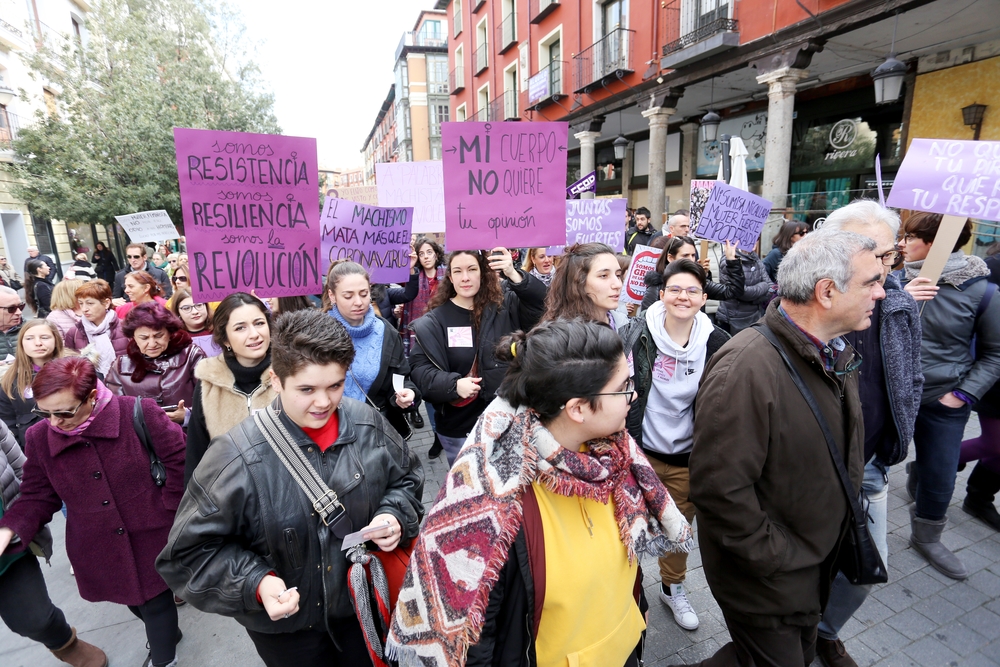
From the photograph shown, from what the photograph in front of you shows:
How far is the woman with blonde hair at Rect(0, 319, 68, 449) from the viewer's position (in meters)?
3.30

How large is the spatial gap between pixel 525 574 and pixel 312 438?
0.90 m

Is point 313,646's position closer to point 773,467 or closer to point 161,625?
point 161,625

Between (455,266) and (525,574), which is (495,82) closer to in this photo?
(455,266)

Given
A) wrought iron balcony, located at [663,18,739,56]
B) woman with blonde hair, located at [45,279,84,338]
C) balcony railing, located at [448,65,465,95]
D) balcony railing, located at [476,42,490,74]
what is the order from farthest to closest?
1. balcony railing, located at [448,65,465,95]
2. balcony railing, located at [476,42,490,74]
3. wrought iron balcony, located at [663,18,739,56]
4. woman with blonde hair, located at [45,279,84,338]

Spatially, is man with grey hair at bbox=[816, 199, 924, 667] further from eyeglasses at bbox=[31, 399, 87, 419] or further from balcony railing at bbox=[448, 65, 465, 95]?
balcony railing at bbox=[448, 65, 465, 95]

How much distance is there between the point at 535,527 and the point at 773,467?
983 millimetres

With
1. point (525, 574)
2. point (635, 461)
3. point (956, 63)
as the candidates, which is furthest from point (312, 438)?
point (956, 63)

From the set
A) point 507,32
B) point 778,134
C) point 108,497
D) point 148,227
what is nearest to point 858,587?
point 108,497

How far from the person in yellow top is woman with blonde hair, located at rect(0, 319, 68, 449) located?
3.26m

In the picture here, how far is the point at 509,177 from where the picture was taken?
363 cm

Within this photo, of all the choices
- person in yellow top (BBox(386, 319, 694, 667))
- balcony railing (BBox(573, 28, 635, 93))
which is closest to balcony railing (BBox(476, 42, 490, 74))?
balcony railing (BBox(573, 28, 635, 93))

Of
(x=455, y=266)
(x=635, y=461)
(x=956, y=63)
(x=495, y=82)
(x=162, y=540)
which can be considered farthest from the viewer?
(x=495, y=82)

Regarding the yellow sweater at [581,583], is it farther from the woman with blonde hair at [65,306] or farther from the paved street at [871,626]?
the woman with blonde hair at [65,306]

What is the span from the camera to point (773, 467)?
183cm
